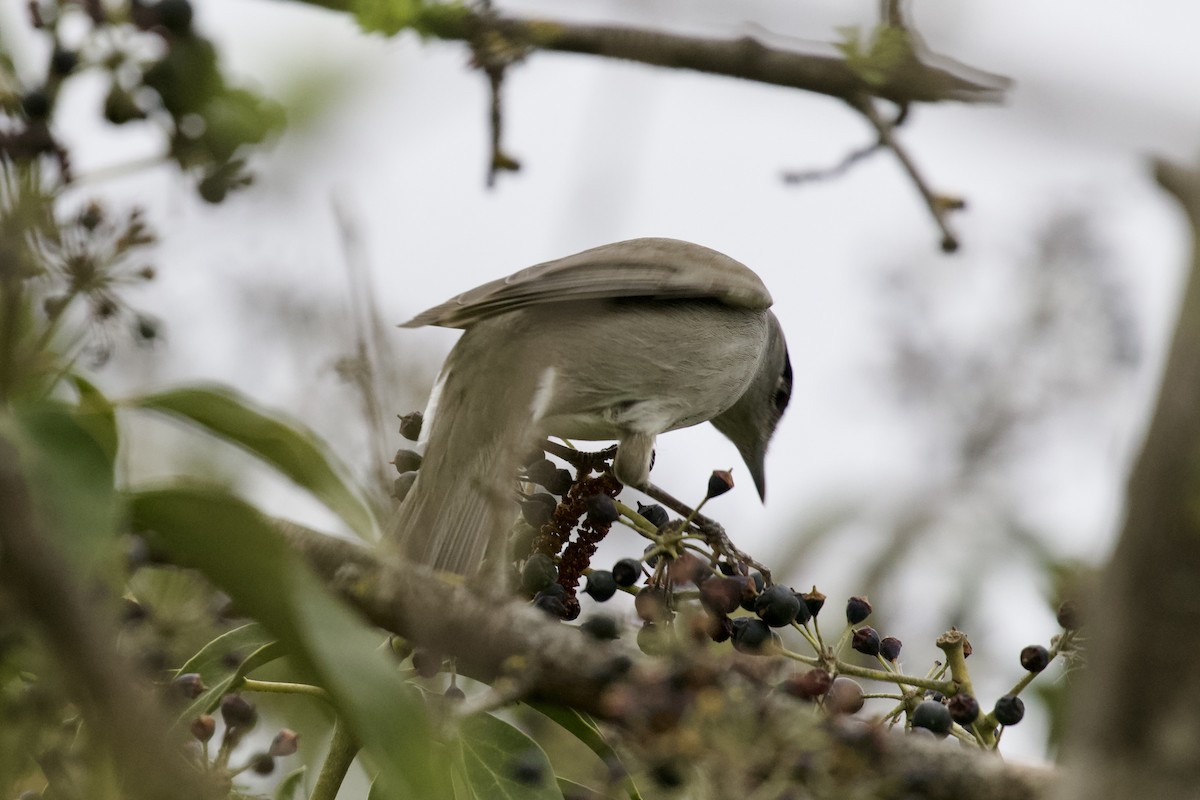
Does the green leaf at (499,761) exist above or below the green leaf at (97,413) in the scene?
below

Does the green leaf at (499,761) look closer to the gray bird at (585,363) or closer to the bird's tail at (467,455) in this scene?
the bird's tail at (467,455)

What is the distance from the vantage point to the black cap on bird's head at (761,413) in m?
6.38

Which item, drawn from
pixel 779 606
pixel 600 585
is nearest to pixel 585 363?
pixel 600 585

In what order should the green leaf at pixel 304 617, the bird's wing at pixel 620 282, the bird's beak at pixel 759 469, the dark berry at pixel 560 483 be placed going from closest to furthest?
the green leaf at pixel 304 617
the dark berry at pixel 560 483
the bird's wing at pixel 620 282
the bird's beak at pixel 759 469

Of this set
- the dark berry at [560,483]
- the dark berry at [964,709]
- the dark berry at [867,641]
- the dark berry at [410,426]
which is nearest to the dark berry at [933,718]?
the dark berry at [964,709]

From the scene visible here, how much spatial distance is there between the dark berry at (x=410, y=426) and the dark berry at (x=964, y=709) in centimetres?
181

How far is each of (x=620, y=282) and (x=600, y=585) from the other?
2.24 metres

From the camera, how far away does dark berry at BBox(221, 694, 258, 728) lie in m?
2.88

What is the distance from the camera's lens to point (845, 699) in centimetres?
257

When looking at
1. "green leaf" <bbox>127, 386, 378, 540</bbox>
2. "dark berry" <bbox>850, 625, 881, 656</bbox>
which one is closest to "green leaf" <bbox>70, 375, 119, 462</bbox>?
"green leaf" <bbox>127, 386, 378, 540</bbox>

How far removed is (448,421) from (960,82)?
2.02 meters

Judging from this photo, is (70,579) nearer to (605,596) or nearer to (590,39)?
(605,596)

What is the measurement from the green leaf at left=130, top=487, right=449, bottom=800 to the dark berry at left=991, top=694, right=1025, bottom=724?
1.40 m

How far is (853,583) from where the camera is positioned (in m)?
6.55
